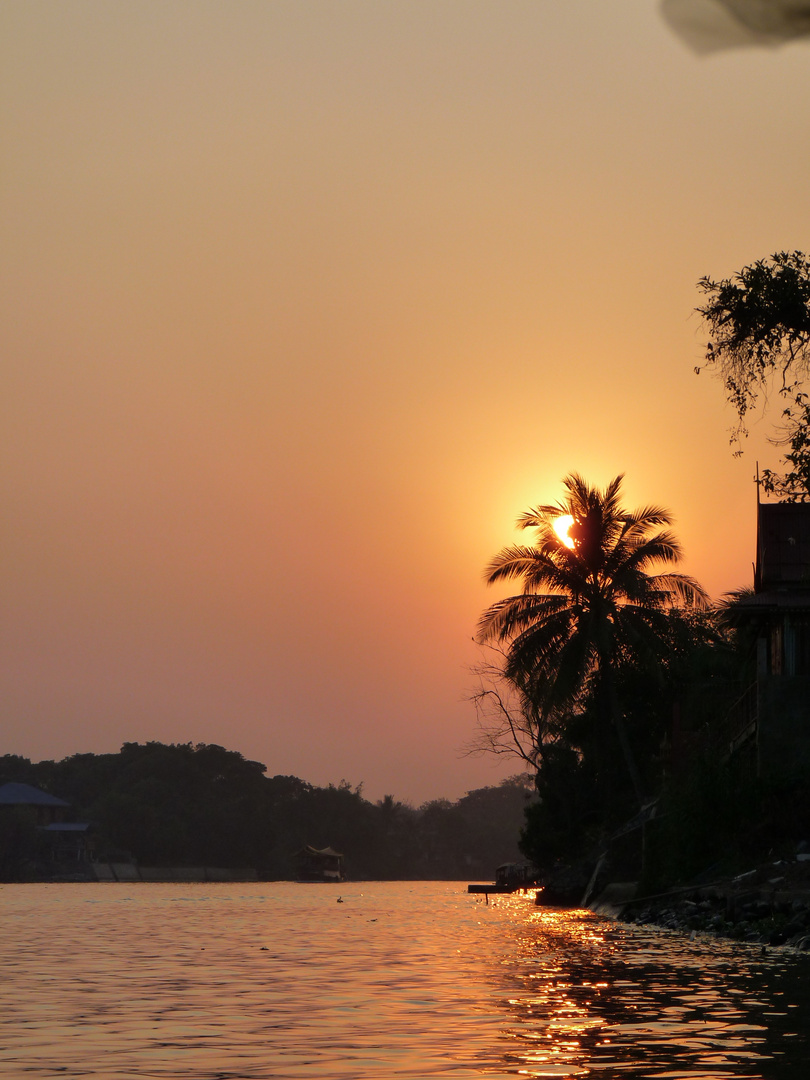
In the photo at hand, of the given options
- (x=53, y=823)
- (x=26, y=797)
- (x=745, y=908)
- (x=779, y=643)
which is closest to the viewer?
(x=745, y=908)

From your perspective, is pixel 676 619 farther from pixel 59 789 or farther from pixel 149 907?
pixel 59 789

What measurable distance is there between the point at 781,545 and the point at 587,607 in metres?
8.56

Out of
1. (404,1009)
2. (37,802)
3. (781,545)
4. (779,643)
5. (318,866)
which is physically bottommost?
(404,1009)

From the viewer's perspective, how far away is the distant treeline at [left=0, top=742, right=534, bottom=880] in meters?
119

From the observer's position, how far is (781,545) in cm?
3719

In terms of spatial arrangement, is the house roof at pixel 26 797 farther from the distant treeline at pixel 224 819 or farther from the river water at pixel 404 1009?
the river water at pixel 404 1009

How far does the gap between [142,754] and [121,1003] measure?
12897cm

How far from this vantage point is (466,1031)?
12039 mm

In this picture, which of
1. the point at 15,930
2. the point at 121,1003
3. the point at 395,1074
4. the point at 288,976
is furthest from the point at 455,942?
the point at 395,1074

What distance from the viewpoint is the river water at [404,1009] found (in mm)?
10109

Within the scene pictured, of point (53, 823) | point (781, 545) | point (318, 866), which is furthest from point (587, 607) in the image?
point (53, 823)

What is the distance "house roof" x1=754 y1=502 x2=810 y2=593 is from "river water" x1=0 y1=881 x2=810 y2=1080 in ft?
44.2

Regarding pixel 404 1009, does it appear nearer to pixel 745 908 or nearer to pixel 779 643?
pixel 745 908

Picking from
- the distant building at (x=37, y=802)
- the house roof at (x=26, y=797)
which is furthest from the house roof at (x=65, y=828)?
the house roof at (x=26, y=797)
